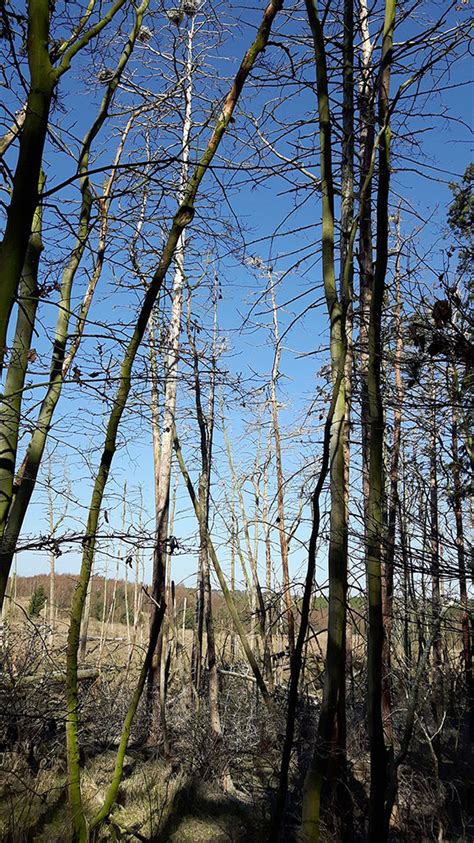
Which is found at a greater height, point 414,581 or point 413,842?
point 414,581

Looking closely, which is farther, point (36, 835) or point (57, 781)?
point (57, 781)

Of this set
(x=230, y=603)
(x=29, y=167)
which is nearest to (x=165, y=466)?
(x=230, y=603)

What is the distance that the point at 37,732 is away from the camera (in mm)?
6012

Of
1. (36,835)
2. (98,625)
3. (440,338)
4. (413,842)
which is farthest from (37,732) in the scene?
(98,625)

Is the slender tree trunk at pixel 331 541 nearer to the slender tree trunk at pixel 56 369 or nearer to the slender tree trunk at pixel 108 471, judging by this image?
the slender tree trunk at pixel 108 471

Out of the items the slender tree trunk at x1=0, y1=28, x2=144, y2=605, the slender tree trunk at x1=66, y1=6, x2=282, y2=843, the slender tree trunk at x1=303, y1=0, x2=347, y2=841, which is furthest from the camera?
the slender tree trunk at x1=0, y1=28, x2=144, y2=605

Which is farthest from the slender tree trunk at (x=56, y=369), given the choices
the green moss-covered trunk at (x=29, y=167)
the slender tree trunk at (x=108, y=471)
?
the green moss-covered trunk at (x=29, y=167)

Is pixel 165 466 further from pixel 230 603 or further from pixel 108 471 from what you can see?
pixel 108 471

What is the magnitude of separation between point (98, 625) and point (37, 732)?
2608cm

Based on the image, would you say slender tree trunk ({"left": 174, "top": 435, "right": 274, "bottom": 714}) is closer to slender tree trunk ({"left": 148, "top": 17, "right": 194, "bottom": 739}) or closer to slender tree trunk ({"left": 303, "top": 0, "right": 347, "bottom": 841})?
slender tree trunk ({"left": 148, "top": 17, "right": 194, "bottom": 739})

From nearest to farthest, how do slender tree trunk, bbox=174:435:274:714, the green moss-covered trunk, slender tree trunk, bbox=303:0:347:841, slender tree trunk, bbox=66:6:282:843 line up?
1. the green moss-covered trunk
2. slender tree trunk, bbox=66:6:282:843
3. slender tree trunk, bbox=303:0:347:841
4. slender tree trunk, bbox=174:435:274:714

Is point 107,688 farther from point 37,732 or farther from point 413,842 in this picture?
point 413,842

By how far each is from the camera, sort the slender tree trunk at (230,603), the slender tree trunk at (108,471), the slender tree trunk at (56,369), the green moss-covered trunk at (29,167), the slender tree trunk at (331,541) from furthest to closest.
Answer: the slender tree trunk at (230,603) < the slender tree trunk at (56,369) < the slender tree trunk at (331,541) < the slender tree trunk at (108,471) < the green moss-covered trunk at (29,167)

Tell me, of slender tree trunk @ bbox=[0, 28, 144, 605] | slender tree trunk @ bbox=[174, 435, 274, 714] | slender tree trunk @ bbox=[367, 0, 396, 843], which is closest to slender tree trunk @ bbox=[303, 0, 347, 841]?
slender tree trunk @ bbox=[367, 0, 396, 843]
